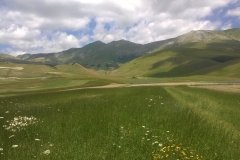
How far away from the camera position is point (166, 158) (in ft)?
28.3

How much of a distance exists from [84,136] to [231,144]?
652 centimetres

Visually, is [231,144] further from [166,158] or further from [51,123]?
[51,123]

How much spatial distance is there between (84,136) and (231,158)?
6.46m

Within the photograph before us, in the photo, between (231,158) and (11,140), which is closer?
(231,158)

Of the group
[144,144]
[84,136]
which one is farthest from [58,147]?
[144,144]

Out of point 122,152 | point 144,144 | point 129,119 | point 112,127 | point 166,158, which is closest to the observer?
point 166,158

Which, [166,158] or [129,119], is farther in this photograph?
[129,119]

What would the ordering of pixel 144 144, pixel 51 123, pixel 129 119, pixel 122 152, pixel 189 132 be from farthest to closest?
pixel 129 119 → pixel 51 123 → pixel 189 132 → pixel 144 144 → pixel 122 152

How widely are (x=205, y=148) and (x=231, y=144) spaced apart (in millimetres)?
1659

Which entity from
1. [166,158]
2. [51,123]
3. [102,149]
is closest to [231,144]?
[166,158]

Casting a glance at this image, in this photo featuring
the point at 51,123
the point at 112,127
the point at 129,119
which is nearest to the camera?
the point at 112,127

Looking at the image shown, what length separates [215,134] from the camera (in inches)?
480

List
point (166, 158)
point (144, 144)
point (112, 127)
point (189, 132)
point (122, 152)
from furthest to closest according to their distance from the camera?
point (112, 127) < point (189, 132) < point (144, 144) < point (122, 152) < point (166, 158)

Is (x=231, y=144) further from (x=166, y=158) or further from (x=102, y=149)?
(x=102, y=149)
